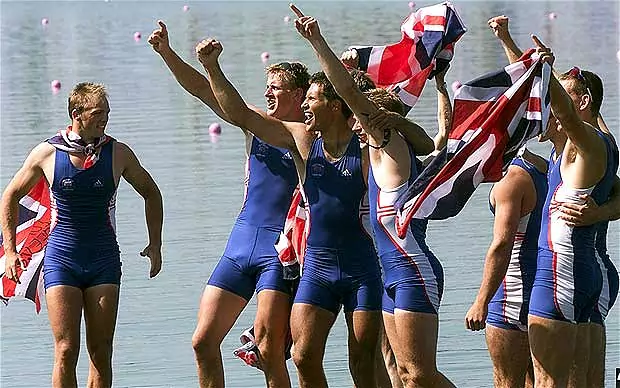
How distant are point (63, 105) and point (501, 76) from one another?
62.2ft

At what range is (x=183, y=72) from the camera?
859cm

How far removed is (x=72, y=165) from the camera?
864 centimetres

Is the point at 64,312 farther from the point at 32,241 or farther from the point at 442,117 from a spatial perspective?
the point at 442,117

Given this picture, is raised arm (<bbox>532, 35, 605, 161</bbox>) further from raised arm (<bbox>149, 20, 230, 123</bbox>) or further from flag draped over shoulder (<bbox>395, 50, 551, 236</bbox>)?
raised arm (<bbox>149, 20, 230, 123</bbox>)

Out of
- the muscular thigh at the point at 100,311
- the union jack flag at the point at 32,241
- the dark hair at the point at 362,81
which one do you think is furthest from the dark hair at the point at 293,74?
the union jack flag at the point at 32,241

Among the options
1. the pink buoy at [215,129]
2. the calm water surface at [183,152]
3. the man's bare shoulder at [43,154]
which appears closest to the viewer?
the man's bare shoulder at [43,154]

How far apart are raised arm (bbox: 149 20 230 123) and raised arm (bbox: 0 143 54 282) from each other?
0.87 metres

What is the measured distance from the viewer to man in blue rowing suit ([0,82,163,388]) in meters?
8.56

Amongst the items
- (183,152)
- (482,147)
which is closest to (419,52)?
(482,147)

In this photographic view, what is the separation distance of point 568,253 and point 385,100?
124cm

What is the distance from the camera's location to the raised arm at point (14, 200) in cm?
865

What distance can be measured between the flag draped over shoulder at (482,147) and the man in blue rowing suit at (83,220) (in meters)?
2.00

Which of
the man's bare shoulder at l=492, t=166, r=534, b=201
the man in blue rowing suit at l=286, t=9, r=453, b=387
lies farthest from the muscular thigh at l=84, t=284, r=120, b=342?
the man's bare shoulder at l=492, t=166, r=534, b=201

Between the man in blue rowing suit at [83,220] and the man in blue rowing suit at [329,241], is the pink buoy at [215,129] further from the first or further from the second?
the man in blue rowing suit at [329,241]
